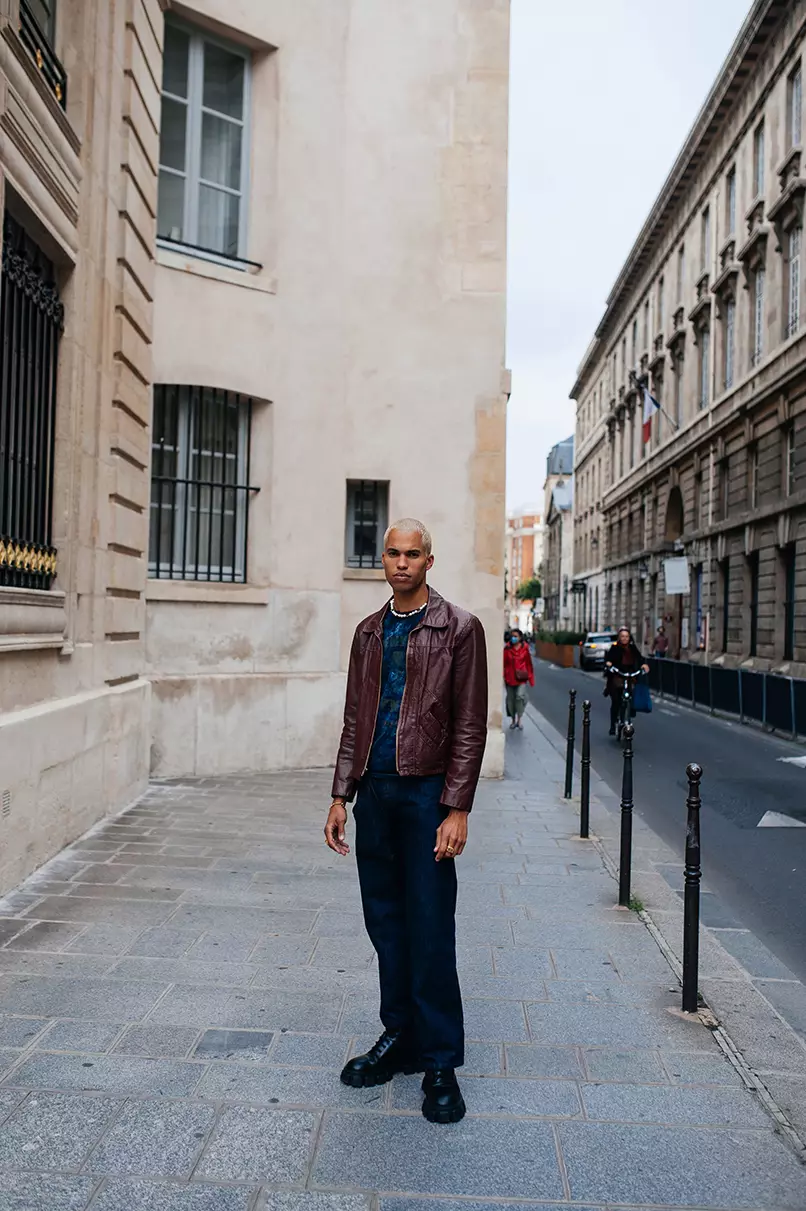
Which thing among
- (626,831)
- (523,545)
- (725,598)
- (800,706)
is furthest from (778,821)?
(523,545)

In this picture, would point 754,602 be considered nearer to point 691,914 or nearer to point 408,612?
point 691,914

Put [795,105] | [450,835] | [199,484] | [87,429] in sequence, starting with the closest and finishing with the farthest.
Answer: [450,835] → [87,429] → [199,484] → [795,105]

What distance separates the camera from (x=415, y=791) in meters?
3.67

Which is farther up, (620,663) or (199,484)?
(199,484)

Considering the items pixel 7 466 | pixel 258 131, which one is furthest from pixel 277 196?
pixel 7 466

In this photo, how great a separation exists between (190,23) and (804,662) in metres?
20.7

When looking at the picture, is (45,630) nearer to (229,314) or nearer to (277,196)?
(229,314)

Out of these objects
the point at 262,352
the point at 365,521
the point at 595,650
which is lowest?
the point at 595,650

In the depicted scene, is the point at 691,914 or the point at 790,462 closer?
the point at 691,914

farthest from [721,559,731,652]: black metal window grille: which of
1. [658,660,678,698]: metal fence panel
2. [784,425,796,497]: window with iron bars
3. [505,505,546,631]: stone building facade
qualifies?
[505,505,546,631]: stone building facade

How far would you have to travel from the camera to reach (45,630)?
7.01 m

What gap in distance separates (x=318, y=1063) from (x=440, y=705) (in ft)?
4.70

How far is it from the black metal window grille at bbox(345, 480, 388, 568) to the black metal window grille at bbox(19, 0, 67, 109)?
5327 millimetres

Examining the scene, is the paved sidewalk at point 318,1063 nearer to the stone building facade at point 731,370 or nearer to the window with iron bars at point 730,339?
the stone building facade at point 731,370
